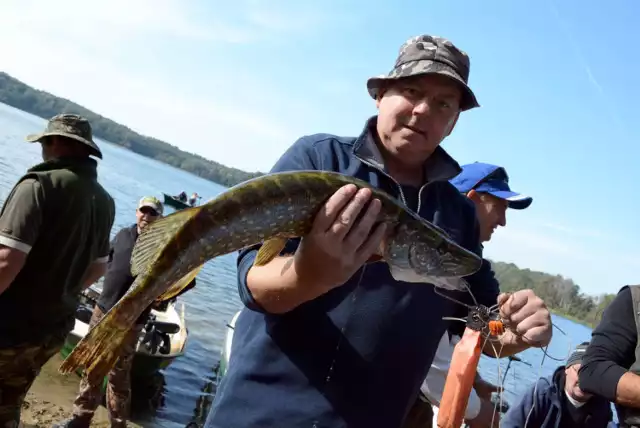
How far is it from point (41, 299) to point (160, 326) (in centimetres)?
665

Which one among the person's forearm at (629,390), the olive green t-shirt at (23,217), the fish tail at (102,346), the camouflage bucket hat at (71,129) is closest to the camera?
the fish tail at (102,346)

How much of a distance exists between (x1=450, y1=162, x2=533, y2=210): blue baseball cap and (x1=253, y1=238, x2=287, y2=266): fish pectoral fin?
2807 mm

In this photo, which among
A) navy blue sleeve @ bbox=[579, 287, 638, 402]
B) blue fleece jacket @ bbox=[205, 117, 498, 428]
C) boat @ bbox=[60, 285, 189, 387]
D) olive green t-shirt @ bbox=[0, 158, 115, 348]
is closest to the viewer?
blue fleece jacket @ bbox=[205, 117, 498, 428]

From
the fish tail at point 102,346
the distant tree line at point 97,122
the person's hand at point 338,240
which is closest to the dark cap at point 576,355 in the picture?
the person's hand at point 338,240

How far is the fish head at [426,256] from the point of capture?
2.50m

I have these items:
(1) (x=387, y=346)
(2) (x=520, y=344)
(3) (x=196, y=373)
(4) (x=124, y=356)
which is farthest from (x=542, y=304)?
(3) (x=196, y=373)

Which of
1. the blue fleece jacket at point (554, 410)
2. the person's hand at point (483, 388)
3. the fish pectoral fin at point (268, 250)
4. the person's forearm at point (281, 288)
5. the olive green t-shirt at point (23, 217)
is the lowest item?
the person's hand at point (483, 388)

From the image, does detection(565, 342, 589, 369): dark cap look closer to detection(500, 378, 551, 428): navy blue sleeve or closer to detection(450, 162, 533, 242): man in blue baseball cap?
detection(500, 378, 551, 428): navy blue sleeve

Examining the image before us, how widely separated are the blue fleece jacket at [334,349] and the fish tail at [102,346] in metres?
0.53

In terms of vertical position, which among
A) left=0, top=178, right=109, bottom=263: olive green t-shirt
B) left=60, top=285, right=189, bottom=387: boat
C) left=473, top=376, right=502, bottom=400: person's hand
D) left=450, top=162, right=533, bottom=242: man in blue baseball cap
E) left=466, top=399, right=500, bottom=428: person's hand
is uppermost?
left=450, top=162, right=533, bottom=242: man in blue baseball cap

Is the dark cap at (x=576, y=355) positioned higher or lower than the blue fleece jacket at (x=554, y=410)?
higher

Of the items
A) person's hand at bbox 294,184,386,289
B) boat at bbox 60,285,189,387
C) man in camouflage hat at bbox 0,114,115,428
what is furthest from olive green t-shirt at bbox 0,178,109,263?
boat at bbox 60,285,189,387

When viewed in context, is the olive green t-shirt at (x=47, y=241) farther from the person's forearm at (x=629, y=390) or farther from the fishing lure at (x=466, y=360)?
the person's forearm at (x=629, y=390)

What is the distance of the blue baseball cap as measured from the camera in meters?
4.68
